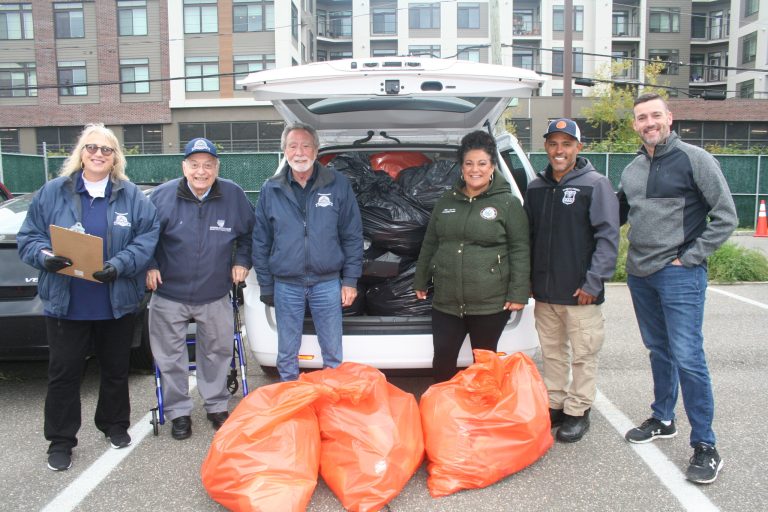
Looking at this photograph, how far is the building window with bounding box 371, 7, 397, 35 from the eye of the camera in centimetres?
3972

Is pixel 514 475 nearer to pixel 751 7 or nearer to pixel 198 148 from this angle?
pixel 198 148

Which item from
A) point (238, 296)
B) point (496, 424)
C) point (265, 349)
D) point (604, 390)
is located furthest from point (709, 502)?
point (238, 296)

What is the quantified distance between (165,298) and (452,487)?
1840 millimetres

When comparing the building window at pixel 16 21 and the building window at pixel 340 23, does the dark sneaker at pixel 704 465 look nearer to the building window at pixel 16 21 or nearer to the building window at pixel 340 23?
the building window at pixel 16 21

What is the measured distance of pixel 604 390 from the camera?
4.42 m

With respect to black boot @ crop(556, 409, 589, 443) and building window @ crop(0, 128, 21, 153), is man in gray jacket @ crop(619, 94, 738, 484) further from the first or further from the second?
building window @ crop(0, 128, 21, 153)

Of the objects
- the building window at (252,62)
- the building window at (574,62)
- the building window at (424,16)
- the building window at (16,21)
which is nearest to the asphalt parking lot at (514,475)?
the building window at (252,62)

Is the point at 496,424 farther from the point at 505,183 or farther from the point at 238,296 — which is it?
the point at 238,296

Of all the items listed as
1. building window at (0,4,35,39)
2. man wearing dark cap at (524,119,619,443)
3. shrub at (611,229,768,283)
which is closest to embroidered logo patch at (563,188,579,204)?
man wearing dark cap at (524,119,619,443)

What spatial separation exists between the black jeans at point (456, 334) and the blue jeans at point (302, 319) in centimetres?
54

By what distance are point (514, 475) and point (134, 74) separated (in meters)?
34.1

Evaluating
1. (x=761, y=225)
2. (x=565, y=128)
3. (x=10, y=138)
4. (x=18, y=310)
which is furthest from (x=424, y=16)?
(x=18, y=310)

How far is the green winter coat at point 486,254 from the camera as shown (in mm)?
3367

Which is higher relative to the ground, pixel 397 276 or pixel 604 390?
Result: pixel 397 276
